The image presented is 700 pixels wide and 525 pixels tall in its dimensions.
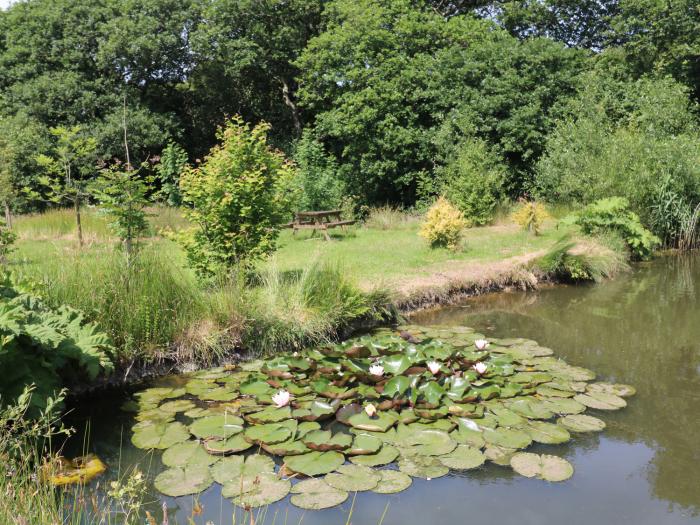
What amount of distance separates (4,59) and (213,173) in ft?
52.7

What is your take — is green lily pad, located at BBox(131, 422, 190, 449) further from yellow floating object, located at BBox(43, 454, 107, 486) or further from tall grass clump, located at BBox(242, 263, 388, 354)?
tall grass clump, located at BBox(242, 263, 388, 354)

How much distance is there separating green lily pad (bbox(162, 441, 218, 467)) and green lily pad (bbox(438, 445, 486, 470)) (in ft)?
5.24

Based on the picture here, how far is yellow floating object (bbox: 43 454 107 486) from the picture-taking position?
12.2 feet

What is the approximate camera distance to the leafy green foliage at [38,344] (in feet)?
12.8

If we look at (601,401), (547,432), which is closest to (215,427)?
(547,432)

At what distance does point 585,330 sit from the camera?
7727mm

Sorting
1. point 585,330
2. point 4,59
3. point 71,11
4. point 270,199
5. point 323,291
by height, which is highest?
point 71,11

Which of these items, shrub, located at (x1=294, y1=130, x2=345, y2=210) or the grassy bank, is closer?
the grassy bank

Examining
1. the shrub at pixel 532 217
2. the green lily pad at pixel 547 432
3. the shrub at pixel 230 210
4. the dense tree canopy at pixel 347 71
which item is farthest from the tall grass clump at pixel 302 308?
the dense tree canopy at pixel 347 71

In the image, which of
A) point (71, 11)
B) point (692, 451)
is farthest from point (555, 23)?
point (692, 451)

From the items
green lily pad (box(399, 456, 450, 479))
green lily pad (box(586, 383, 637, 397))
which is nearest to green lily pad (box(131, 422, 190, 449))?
green lily pad (box(399, 456, 450, 479))

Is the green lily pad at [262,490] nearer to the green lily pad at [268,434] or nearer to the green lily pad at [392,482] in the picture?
the green lily pad at [268,434]

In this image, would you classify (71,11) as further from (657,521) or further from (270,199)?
(657,521)

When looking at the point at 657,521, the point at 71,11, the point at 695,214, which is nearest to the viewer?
the point at 657,521
